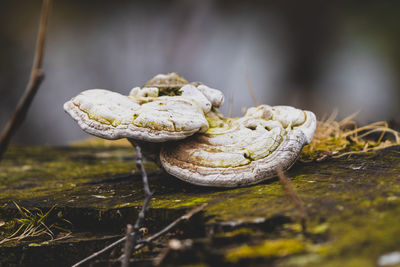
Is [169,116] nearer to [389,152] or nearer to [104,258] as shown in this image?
[104,258]

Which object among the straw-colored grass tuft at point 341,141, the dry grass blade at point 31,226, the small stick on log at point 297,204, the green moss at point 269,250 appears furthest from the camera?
the straw-colored grass tuft at point 341,141

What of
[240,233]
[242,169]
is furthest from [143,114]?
[240,233]

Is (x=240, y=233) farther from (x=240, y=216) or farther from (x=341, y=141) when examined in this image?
(x=341, y=141)

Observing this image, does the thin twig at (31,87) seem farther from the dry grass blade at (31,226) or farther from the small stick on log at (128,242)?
the dry grass blade at (31,226)

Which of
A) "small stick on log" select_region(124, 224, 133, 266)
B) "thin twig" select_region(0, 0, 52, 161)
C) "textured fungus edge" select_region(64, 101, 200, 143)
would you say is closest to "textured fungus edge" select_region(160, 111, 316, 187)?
"textured fungus edge" select_region(64, 101, 200, 143)

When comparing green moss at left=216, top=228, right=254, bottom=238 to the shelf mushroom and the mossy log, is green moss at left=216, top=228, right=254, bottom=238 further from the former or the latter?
the shelf mushroom

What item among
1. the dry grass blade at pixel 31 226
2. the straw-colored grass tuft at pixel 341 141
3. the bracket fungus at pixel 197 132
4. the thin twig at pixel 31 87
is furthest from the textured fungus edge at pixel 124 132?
the straw-colored grass tuft at pixel 341 141
